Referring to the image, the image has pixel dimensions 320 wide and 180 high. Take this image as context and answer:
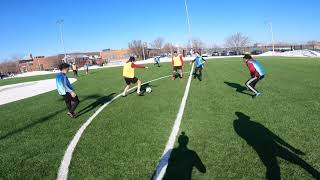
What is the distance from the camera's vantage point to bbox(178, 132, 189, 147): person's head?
631 cm

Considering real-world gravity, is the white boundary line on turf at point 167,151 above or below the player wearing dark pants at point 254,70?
below

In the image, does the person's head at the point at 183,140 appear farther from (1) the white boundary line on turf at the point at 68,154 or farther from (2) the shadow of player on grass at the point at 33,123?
(2) the shadow of player on grass at the point at 33,123

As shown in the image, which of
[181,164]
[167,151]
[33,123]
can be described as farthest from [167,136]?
[33,123]

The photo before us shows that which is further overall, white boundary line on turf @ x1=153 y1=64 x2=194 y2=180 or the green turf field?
the green turf field

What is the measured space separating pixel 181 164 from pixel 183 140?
133 centimetres

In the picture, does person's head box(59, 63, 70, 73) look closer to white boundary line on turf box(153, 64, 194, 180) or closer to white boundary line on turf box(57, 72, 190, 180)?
white boundary line on turf box(57, 72, 190, 180)

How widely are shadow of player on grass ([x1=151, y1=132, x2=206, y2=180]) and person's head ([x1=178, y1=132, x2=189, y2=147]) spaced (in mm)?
72

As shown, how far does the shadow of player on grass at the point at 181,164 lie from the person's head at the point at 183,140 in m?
0.07

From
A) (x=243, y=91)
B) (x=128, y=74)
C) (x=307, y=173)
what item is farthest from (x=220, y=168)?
(x=128, y=74)

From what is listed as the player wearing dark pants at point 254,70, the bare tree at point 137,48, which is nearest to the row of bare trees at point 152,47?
the bare tree at point 137,48

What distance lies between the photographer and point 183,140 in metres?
6.57

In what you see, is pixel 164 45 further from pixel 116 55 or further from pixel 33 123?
pixel 33 123

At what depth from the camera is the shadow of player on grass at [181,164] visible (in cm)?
486

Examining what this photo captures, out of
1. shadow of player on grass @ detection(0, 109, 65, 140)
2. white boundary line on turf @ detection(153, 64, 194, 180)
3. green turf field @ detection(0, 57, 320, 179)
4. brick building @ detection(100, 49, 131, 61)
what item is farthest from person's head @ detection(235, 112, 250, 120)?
brick building @ detection(100, 49, 131, 61)
